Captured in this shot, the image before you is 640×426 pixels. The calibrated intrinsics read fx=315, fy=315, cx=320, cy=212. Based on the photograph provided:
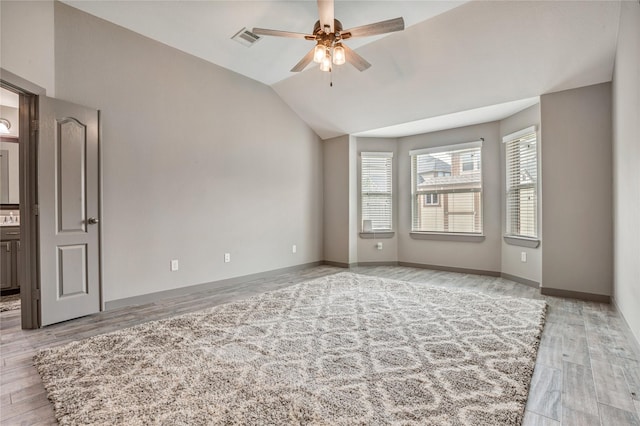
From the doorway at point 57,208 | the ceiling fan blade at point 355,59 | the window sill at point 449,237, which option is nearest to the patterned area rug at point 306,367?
the doorway at point 57,208

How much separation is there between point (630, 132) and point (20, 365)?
502 cm

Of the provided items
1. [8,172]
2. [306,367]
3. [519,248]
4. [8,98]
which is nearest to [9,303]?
[8,172]

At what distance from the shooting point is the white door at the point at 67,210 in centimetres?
295

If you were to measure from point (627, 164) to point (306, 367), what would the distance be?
3.18m

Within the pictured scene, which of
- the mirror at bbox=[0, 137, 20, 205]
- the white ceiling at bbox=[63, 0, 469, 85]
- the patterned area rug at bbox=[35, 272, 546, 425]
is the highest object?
the white ceiling at bbox=[63, 0, 469, 85]

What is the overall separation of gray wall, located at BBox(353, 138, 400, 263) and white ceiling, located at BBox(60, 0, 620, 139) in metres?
1.23

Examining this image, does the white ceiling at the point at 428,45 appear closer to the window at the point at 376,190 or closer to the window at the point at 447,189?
Answer: the window at the point at 447,189

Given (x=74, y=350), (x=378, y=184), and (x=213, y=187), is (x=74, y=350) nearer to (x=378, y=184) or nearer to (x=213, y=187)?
(x=213, y=187)

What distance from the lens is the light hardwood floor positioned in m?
1.66

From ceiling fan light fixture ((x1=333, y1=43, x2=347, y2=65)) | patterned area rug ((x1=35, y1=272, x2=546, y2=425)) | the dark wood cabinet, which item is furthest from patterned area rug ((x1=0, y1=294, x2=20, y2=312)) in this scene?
ceiling fan light fixture ((x1=333, y1=43, x2=347, y2=65))

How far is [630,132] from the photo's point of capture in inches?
104

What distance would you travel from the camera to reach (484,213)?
527cm

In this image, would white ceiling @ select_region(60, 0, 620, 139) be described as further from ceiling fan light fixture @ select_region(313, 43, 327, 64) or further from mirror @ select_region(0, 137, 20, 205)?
mirror @ select_region(0, 137, 20, 205)

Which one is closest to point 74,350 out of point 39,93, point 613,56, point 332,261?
point 39,93
